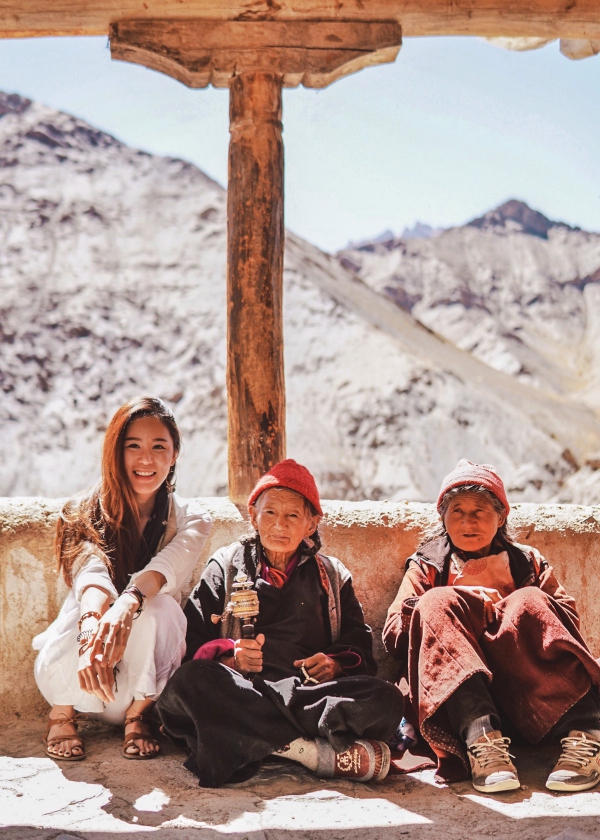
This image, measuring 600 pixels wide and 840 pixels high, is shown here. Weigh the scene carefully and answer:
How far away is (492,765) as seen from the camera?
92.2 inches

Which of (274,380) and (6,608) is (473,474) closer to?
(274,380)

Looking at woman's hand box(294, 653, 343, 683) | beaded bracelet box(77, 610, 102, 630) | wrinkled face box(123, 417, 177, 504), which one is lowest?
woman's hand box(294, 653, 343, 683)

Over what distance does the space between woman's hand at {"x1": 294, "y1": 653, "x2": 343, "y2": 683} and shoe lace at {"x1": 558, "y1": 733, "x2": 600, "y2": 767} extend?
0.65m

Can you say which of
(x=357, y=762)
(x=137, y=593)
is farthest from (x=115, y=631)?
(x=357, y=762)

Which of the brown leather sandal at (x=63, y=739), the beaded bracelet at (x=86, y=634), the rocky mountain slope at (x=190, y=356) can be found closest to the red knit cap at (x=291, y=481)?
the beaded bracelet at (x=86, y=634)

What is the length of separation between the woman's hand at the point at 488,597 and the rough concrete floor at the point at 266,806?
0.41 meters

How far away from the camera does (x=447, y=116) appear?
17562 mm

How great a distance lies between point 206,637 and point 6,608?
2.71ft

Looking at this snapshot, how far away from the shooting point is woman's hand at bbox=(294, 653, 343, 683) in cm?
254

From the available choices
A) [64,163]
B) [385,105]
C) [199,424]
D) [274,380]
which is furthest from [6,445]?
[274,380]

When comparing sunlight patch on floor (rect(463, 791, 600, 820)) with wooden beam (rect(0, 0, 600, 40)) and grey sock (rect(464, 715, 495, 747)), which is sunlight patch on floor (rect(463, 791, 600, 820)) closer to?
grey sock (rect(464, 715, 495, 747))

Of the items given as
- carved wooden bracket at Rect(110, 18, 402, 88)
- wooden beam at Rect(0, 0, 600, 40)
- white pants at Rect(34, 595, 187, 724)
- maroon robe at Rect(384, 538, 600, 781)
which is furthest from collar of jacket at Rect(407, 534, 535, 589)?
wooden beam at Rect(0, 0, 600, 40)

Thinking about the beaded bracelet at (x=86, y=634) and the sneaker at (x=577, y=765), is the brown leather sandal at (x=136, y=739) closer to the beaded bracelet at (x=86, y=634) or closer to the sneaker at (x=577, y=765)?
Result: the beaded bracelet at (x=86, y=634)

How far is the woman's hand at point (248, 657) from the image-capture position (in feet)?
8.28
